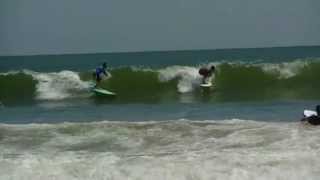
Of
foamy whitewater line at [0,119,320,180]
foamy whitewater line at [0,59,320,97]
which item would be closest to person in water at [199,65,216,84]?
foamy whitewater line at [0,59,320,97]

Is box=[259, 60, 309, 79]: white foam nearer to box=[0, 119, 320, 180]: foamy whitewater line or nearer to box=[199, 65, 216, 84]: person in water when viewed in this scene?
box=[199, 65, 216, 84]: person in water

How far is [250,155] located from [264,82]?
10741 millimetres

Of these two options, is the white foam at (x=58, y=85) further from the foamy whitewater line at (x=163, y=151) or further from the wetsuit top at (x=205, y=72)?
the foamy whitewater line at (x=163, y=151)

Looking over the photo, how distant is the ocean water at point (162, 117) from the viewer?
284 inches

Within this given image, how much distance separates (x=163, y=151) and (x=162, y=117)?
3439 millimetres

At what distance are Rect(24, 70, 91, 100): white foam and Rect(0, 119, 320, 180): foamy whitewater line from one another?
6.39 m

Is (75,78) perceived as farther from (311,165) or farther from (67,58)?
(311,165)

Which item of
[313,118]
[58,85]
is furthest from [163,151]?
[58,85]

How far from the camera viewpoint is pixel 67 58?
22781 mm

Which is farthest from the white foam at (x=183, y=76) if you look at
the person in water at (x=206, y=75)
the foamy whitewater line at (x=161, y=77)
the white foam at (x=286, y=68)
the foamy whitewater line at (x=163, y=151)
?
the foamy whitewater line at (x=163, y=151)

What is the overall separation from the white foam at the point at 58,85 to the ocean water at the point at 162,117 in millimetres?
32

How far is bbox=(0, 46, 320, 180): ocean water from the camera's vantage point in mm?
7211

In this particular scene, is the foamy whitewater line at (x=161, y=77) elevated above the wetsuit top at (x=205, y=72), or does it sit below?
below

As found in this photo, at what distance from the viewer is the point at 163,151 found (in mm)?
8211
